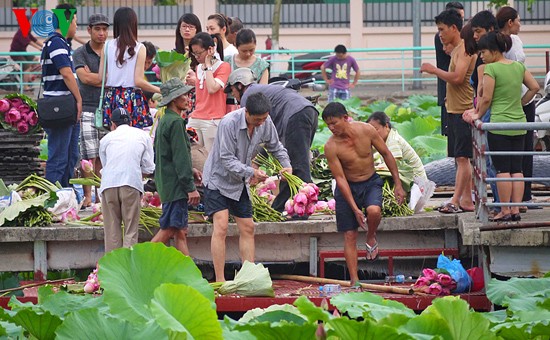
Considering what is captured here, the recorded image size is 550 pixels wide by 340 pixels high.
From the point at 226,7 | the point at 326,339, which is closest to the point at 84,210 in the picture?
the point at 326,339

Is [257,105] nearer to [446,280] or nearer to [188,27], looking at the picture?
[446,280]

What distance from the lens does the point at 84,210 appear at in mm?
11477

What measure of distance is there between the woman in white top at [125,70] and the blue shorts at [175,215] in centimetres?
139

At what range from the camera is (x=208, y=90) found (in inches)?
434

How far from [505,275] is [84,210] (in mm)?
4151

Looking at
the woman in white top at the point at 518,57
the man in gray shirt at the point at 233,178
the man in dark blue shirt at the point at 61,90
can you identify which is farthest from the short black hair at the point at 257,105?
the man in dark blue shirt at the point at 61,90

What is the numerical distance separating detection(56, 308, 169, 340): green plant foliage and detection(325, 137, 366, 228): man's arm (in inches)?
165

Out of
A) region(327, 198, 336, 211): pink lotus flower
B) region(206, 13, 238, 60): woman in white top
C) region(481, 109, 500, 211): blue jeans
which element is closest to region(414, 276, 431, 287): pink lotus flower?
region(481, 109, 500, 211): blue jeans

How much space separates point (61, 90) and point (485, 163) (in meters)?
3.95

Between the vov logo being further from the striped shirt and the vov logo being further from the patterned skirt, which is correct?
the patterned skirt

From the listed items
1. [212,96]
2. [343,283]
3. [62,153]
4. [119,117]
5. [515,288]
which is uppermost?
[212,96]

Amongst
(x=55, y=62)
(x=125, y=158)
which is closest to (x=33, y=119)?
(x=55, y=62)

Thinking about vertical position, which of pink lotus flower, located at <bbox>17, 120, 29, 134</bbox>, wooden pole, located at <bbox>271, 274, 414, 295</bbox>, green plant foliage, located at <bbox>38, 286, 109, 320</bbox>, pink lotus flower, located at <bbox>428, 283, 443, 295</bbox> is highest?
pink lotus flower, located at <bbox>17, 120, 29, 134</bbox>

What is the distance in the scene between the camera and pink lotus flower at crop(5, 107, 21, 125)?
468 inches
